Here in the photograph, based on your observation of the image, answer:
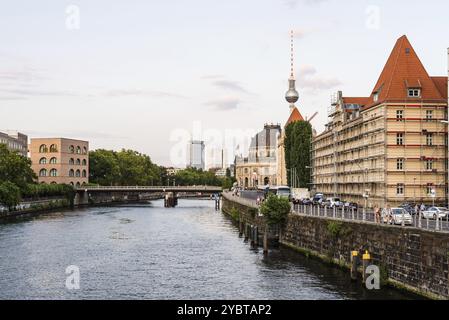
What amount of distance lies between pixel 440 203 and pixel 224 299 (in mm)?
54514

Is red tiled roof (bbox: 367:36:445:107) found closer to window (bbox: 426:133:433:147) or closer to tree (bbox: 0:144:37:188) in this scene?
window (bbox: 426:133:433:147)

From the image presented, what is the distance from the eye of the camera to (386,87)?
307 ft

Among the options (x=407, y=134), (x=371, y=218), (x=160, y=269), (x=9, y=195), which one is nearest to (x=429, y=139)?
(x=407, y=134)

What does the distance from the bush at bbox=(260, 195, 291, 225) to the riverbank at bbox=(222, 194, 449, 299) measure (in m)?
7.68

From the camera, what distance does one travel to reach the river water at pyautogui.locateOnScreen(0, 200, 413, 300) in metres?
46.2

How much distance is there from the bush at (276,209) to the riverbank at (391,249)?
768cm

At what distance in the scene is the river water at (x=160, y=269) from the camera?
4616 centimetres

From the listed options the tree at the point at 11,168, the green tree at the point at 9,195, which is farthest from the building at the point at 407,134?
the tree at the point at 11,168

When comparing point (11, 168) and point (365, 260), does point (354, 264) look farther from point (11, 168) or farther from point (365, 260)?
point (11, 168)

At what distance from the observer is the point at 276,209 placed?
238 feet

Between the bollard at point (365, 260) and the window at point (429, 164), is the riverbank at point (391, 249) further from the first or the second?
the window at point (429, 164)

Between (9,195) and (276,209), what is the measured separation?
226 ft
